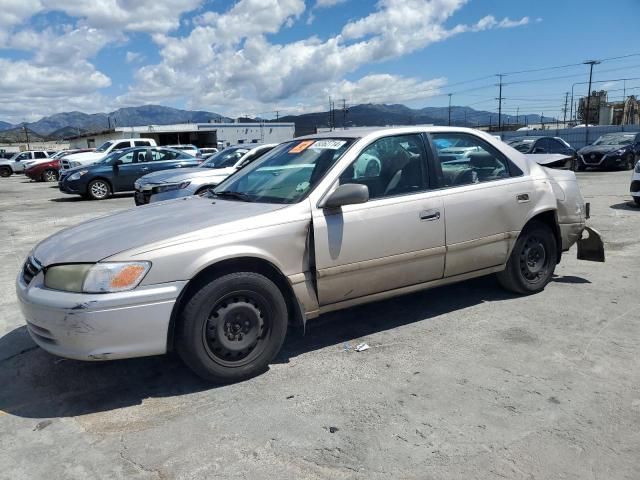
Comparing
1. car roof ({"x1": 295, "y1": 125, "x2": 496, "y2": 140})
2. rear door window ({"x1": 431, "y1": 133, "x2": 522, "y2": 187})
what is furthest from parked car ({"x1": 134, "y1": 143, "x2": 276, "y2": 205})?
rear door window ({"x1": 431, "y1": 133, "x2": 522, "y2": 187})

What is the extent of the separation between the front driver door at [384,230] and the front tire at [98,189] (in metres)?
14.3

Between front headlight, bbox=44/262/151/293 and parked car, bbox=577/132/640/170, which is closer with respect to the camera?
front headlight, bbox=44/262/151/293

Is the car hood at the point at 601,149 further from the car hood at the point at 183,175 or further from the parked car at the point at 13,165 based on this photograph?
the parked car at the point at 13,165

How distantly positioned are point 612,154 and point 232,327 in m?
20.5

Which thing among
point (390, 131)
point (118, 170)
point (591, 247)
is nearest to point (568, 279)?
point (591, 247)

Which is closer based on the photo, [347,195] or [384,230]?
[347,195]

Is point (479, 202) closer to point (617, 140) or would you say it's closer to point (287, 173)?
point (287, 173)

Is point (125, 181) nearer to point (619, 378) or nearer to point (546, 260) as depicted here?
point (546, 260)

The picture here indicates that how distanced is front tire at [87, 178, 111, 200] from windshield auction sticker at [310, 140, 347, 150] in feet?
45.4

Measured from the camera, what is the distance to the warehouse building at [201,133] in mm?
70438

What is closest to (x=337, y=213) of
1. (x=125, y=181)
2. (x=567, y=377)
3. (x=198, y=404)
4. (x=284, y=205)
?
(x=284, y=205)

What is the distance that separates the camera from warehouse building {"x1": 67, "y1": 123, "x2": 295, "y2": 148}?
70.4 m

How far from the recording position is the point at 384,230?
3902 mm

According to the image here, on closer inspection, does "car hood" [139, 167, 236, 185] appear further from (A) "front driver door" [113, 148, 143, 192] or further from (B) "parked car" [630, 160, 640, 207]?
(B) "parked car" [630, 160, 640, 207]
